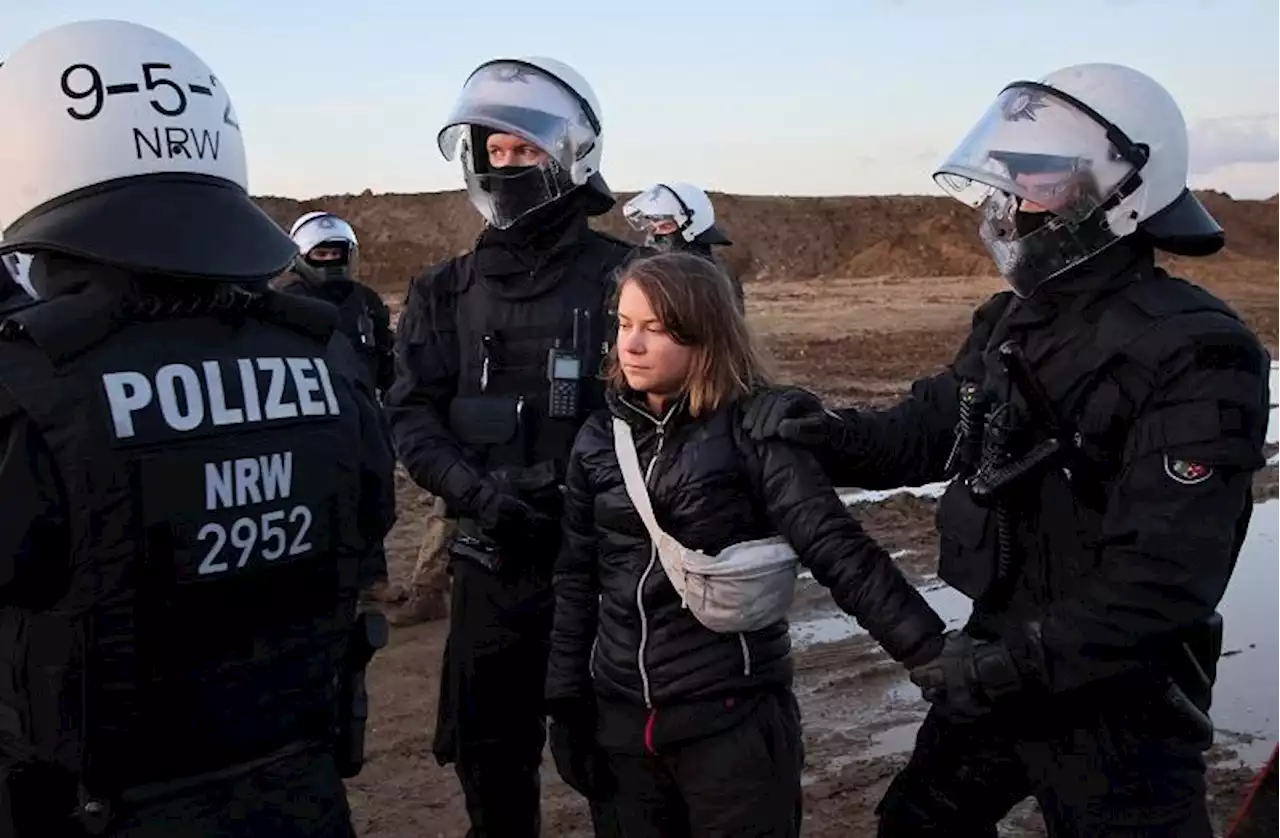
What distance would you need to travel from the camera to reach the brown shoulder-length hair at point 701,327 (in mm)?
3162

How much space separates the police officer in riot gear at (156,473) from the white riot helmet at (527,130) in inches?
63.8

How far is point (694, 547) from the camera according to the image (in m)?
3.11

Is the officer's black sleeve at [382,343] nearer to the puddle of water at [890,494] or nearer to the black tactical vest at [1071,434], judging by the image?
the puddle of water at [890,494]

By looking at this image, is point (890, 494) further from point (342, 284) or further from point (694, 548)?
point (694, 548)

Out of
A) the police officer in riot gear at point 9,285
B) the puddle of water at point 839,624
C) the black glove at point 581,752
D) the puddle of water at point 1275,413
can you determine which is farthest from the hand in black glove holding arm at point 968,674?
the puddle of water at point 1275,413

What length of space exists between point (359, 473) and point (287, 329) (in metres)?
0.28

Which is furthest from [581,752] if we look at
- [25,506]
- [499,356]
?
[25,506]

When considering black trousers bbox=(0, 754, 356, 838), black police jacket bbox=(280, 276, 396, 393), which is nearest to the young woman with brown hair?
black trousers bbox=(0, 754, 356, 838)

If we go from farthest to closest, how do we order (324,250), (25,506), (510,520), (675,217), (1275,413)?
(1275,413), (675,217), (324,250), (510,520), (25,506)

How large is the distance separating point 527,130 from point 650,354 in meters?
1.08

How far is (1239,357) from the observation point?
265cm

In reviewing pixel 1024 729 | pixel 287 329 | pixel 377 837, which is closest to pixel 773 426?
pixel 1024 729

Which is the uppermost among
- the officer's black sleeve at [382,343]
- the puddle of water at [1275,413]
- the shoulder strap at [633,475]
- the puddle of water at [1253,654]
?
the shoulder strap at [633,475]

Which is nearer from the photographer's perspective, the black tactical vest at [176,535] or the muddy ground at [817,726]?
the black tactical vest at [176,535]
